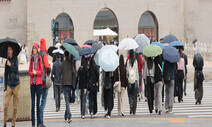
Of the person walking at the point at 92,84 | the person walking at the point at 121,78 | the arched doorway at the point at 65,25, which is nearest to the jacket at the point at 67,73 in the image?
the person walking at the point at 92,84

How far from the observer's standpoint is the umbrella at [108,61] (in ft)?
48.7

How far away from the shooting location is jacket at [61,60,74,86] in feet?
46.2

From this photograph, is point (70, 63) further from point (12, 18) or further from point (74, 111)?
point (12, 18)

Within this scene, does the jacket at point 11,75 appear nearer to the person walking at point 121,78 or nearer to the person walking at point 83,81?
the person walking at point 83,81

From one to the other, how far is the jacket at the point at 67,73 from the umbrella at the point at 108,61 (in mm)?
1127

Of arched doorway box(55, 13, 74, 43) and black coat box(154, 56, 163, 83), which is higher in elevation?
arched doorway box(55, 13, 74, 43)

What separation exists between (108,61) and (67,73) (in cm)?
142

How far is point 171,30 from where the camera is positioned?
46.2 metres

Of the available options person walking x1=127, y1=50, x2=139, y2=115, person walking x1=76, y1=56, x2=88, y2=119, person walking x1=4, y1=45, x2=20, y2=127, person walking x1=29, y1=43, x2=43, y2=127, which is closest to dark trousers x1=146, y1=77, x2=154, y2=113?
person walking x1=127, y1=50, x2=139, y2=115

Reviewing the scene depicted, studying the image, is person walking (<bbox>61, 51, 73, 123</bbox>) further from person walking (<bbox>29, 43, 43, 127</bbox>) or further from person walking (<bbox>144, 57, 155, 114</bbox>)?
person walking (<bbox>144, 57, 155, 114</bbox>)

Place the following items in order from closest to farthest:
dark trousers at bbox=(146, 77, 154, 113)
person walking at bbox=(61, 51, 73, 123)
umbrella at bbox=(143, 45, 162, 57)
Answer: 1. person walking at bbox=(61, 51, 73, 123)
2. umbrella at bbox=(143, 45, 162, 57)
3. dark trousers at bbox=(146, 77, 154, 113)

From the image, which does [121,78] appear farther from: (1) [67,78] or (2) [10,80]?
(2) [10,80]

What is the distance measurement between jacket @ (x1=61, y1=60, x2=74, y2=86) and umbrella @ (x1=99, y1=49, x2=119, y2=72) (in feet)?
3.70

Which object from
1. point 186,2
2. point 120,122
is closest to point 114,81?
point 120,122
